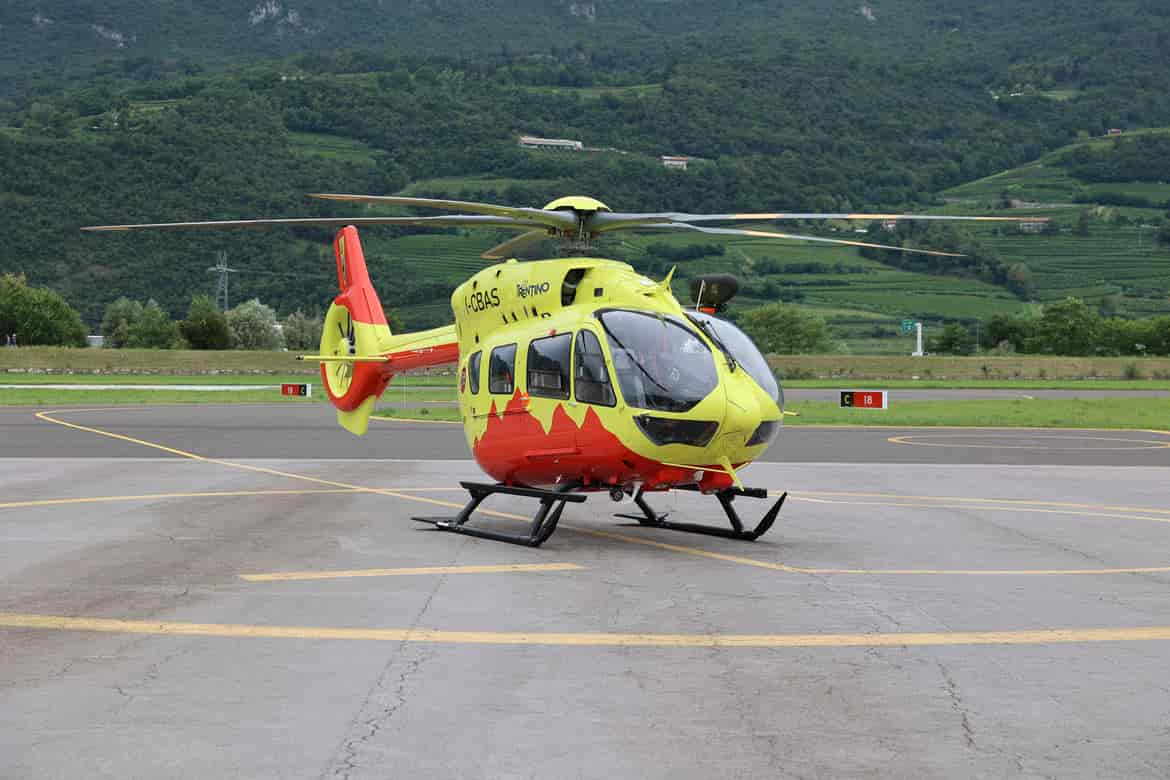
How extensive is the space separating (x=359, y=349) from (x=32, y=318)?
109 metres

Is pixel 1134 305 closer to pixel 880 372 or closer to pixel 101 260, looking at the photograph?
pixel 880 372

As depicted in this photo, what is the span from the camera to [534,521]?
13383 mm

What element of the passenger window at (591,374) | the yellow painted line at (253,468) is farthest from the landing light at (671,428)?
the yellow painted line at (253,468)

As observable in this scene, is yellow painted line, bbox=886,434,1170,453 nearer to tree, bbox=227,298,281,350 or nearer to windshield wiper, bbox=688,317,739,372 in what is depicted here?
windshield wiper, bbox=688,317,739,372

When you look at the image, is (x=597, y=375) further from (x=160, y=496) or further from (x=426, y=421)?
(x=426, y=421)

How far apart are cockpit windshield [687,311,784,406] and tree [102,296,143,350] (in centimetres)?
11584

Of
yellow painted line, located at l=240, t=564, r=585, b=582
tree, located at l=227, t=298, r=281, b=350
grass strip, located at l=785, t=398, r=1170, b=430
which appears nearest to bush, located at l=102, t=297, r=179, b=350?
tree, located at l=227, t=298, r=281, b=350

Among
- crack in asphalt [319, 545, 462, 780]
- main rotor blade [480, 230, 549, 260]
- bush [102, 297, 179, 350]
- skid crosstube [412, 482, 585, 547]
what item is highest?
main rotor blade [480, 230, 549, 260]

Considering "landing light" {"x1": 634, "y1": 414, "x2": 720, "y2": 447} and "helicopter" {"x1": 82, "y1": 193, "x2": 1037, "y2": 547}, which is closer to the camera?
"landing light" {"x1": 634, "y1": 414, "x2": 720, "y2": 447}

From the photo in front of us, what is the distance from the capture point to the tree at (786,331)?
114062 millimetres

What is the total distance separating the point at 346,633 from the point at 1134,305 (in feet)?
532

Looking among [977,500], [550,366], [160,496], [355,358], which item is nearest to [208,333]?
[355,358]

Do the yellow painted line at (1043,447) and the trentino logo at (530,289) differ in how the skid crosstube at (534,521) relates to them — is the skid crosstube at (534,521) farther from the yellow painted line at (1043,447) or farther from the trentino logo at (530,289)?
the yellow painted line at (1043,447)

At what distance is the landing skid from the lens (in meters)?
13.0
